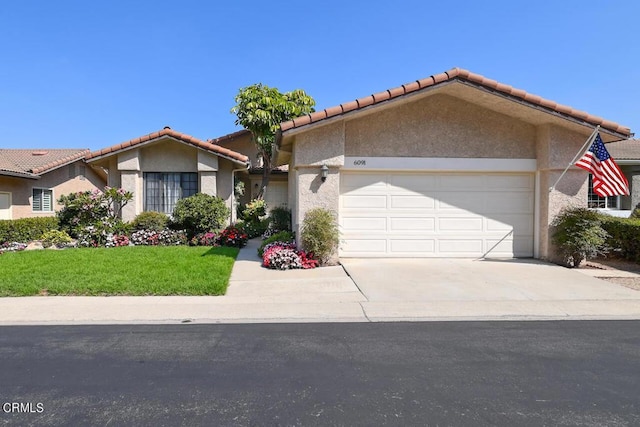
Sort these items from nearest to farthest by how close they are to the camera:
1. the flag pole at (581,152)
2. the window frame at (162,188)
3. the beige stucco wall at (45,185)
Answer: the flag pole at (581,152)
the window frame at (162,188)
the beige stucco wall at (45,185)

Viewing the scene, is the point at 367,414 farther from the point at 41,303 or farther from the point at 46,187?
the point at 46,187

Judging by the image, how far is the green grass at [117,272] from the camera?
6.95m

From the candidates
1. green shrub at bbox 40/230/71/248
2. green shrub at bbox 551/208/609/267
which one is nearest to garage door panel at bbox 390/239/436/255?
green shrub at bbox 551/208/609/267

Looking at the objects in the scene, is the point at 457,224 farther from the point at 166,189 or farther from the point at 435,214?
the point at 166,189

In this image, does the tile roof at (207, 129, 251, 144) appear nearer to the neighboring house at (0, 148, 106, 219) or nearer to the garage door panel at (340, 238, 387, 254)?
the neighboring house at (0, 148, 106, 219)

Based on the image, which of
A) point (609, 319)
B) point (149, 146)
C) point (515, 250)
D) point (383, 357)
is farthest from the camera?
point (149, 146)

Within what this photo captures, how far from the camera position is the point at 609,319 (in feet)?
18.5

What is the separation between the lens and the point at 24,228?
13328mm

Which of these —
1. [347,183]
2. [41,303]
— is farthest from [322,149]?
[41,303]

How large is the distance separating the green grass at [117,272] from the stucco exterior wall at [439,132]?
4.62 metres

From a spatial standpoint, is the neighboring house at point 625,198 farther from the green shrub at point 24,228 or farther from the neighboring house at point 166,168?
the green shrub at point 24,228

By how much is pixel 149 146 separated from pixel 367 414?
12.9m

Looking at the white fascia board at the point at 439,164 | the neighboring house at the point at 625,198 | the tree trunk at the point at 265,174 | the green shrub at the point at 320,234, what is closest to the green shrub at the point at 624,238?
the white fascia board at the point at 439,164

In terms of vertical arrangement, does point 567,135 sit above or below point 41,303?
above
